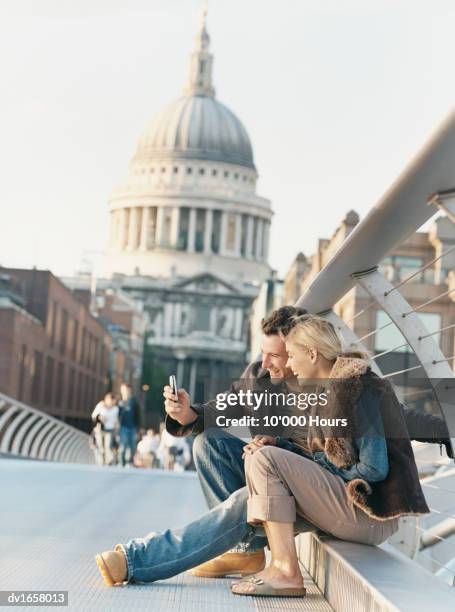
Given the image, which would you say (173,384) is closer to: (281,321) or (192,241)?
(281,321)

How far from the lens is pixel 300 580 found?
345 centimetres

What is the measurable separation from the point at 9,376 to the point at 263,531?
106 ft

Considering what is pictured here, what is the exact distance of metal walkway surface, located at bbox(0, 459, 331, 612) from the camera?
336 centimetres

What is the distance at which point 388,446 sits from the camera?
129 inches

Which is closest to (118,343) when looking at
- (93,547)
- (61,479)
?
(61,479)

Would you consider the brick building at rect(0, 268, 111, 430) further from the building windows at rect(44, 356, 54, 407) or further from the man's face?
the man's face

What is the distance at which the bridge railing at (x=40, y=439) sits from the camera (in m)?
15.9

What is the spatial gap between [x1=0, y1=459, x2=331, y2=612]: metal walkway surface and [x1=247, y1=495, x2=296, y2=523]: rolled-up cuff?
20 centimetres

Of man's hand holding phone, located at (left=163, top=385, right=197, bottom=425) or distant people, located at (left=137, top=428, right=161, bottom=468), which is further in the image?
distant people, located at (left=137, top=428, right=161, bottom=468)

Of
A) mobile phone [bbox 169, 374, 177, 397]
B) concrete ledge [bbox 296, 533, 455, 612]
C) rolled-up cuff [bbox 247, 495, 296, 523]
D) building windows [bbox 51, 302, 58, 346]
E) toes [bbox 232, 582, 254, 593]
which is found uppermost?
building windows [bbox 51, 302, 58, 346]

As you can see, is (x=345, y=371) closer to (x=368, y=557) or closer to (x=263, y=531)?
(x=368, y=557)

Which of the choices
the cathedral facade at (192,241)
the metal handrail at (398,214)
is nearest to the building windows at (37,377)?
the metal handrail at (398,214)

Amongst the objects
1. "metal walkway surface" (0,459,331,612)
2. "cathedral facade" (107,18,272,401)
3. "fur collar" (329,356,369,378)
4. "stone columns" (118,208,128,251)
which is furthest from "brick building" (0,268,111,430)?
"stone columns" (118,208,128,251)

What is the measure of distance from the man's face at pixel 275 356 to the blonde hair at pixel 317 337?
1.34ft
